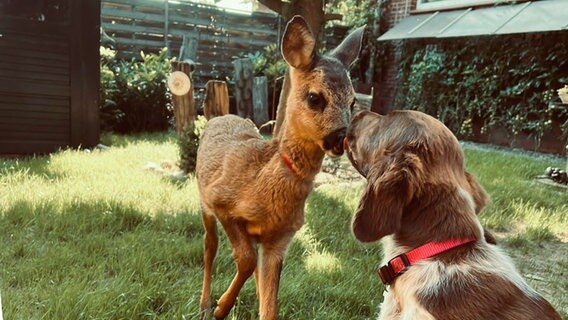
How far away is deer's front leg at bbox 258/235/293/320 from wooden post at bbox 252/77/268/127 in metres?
3.09

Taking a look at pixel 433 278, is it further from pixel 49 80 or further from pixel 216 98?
pixel 49 80

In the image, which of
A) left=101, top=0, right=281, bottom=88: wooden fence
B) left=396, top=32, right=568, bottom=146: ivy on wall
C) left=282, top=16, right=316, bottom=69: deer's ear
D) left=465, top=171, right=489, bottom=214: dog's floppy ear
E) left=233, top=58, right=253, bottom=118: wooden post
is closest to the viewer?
left=465, top=171, right=489, bottom=214: dog's floppy ear

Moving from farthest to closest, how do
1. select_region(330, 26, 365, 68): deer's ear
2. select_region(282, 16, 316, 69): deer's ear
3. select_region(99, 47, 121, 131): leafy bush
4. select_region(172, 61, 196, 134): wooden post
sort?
select_region(99, 47, 121, 131): leafy bush, select_region(172, 61, 196, 134): wooden post, select_region(330, 26, 365, 68): deer's ear, select_region(282, 16, 316, 69): deer's ear

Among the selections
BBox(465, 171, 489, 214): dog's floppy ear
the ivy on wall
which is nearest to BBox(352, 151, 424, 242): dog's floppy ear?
BBox(465, 171, 489, 214): dog's floppy ear

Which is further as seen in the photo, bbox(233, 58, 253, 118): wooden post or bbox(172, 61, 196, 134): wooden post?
bbox(172, 61, 196, 134): wooden post

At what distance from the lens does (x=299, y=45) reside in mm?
1792

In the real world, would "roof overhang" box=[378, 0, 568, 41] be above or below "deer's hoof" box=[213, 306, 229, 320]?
above

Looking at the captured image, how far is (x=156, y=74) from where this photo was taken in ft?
15.6

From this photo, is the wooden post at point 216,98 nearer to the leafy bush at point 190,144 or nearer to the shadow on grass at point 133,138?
the leafy bush at point 190,144

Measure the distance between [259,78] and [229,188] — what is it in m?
3.18

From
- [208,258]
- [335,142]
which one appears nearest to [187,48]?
[208,258]

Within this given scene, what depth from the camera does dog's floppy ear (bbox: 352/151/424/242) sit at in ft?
4.16

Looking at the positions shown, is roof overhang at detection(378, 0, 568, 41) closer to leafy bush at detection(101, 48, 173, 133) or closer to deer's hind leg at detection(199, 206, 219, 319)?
leafy bush at detection(101, 48, 173, 133)

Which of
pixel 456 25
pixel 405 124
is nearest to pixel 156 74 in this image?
pixel 405 124
